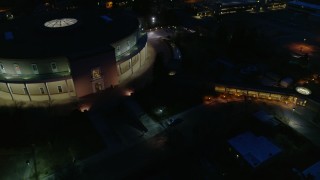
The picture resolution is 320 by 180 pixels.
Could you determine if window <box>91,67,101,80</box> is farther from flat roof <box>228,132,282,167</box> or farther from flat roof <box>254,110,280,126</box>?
flat roof <box>254,110,280,126</box>

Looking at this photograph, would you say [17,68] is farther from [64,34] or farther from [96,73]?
[96,73]

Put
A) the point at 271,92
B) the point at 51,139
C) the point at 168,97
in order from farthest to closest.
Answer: the point at 168,97
the point at 271,92
the point at 51,139

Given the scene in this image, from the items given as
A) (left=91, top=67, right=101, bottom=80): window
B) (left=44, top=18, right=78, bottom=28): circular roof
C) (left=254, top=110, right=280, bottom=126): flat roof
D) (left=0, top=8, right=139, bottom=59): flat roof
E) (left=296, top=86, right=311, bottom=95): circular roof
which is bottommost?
(left=254, top=110, right=280, bottom=126): flat roof

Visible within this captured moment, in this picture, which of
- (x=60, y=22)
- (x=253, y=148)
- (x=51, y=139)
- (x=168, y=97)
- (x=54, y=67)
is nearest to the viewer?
(x=253, y=148)

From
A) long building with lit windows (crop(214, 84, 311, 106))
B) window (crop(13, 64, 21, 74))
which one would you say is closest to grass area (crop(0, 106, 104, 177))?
window (crop(13, 64, 21, 74))

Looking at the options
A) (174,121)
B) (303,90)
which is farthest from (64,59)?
(303,90)

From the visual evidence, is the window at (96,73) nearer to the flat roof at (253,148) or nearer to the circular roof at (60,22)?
the circular roof at (60,22)

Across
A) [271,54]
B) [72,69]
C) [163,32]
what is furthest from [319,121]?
[163,32]
